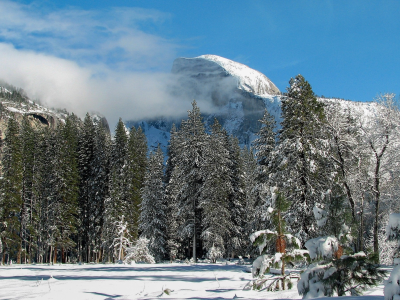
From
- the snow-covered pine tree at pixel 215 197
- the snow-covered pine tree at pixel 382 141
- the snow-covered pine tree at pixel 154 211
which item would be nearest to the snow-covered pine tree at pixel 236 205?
the snow-covered pine tree at pixel 215 197

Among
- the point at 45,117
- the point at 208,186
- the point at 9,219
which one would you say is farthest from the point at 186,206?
the point at 45,117

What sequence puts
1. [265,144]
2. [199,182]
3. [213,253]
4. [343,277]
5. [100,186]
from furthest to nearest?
[100,186]
[199,182]
[213,253]
[265,144]
[343,277]

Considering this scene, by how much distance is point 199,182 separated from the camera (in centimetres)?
3384

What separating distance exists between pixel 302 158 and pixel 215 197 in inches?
469

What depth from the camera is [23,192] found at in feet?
116

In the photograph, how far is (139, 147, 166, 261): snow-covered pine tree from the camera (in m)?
37.5

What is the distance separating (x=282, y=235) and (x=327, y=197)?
1688mm

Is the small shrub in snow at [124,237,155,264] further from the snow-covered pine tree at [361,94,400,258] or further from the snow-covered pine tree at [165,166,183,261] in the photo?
the snow-covered pine tree at [361,94,400,258]

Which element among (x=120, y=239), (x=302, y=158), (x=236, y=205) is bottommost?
(x=120, y=239)

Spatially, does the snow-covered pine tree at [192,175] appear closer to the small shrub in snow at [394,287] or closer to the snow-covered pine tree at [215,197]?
the snow-covered pine tree at [215,197]

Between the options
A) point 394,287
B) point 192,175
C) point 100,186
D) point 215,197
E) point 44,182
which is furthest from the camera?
point 100,186

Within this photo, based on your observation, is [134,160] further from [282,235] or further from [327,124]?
[282,235]

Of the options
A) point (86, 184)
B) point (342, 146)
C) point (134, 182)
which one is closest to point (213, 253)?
point (342, 146)

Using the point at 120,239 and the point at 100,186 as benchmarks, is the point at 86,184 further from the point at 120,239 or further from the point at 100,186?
the point at 120,239
